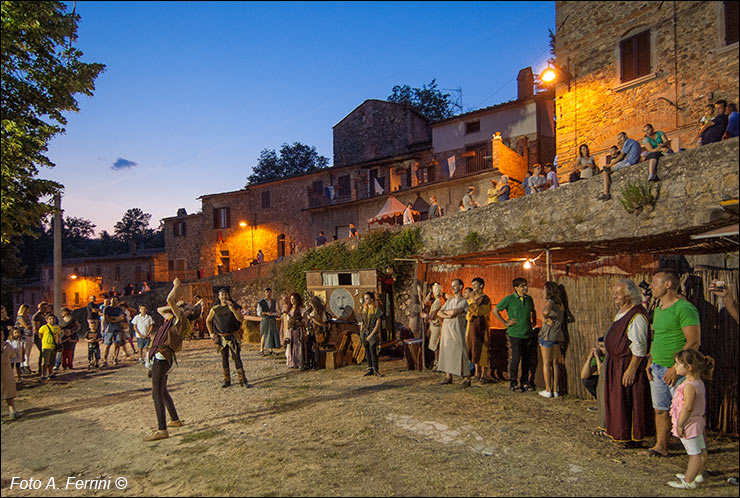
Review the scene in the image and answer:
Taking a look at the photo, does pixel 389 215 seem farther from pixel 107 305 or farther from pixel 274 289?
pixel 107 305

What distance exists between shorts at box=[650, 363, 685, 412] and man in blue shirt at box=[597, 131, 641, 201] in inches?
139

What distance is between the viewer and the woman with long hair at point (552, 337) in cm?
681

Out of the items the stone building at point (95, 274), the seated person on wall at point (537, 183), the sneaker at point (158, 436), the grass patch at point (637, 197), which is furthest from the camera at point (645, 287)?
the stone building at point (95, 274)

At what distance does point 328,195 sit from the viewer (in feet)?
103

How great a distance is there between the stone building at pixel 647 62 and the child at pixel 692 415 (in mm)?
1964

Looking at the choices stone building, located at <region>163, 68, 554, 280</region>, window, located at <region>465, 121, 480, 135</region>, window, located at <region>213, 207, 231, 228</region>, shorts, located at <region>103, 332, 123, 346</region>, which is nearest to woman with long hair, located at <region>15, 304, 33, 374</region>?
shorts, located at <region>103, 332, 123, 346</region>

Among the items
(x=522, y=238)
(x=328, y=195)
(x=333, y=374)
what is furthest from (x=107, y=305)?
(x=328, y=195)

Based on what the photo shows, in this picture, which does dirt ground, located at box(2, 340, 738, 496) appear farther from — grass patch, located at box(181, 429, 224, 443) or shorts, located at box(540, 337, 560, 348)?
shorts, located at box(540, 337, 560, 348)

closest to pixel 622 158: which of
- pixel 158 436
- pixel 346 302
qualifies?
pixel 346 302

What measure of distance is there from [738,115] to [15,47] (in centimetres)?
515

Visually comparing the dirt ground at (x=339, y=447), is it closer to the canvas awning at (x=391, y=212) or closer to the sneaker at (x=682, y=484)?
the sneaker at (x=682, y=484)

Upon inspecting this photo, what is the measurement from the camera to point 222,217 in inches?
1478

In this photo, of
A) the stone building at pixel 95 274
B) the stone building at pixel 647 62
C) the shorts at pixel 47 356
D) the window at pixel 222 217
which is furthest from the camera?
the stone building at pixel 95 274

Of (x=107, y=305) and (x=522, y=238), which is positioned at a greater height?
(x=522, y=238)
